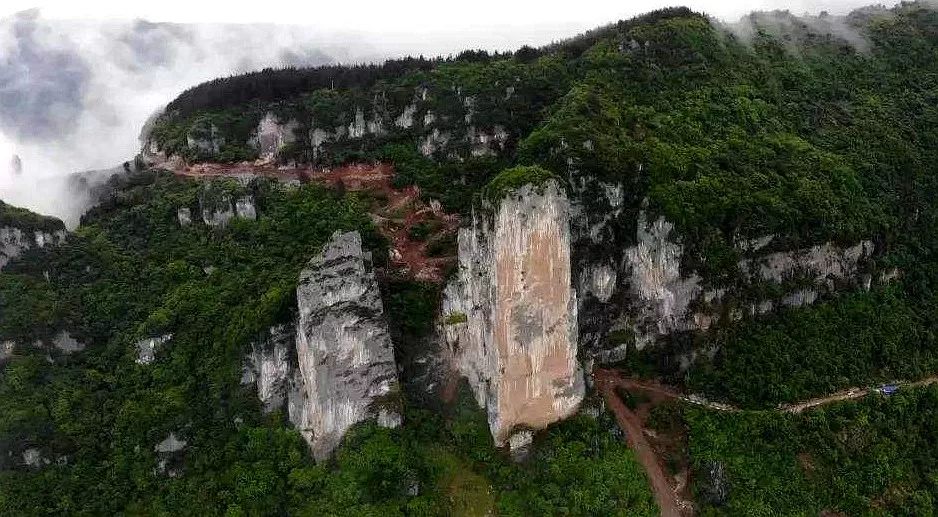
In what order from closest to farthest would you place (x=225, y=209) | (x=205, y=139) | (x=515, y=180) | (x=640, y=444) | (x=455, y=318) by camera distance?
(x=515, y=180), (x=455, y=318), (x=640, y=444), (x=225, y=209), (x=205, y=139)

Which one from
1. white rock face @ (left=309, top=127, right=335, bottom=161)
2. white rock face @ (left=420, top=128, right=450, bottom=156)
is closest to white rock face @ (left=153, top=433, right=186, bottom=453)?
white rock face @ (left=309, top=127, right=335, bottom=161)

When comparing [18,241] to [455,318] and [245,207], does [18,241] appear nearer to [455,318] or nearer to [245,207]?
[245,207]

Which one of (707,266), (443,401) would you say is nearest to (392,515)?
(443,401)

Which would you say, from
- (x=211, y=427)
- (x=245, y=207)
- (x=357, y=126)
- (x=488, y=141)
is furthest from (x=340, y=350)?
(x=357, y=126)

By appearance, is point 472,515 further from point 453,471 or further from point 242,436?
point 242,436

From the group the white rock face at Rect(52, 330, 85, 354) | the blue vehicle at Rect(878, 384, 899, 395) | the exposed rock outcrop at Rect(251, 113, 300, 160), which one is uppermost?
the exposed rock outcrop at Rect(251, 113, 300, 160)

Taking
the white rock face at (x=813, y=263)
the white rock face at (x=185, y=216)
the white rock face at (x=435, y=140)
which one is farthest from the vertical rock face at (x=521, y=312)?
the white rock face at (x=185, y=216)

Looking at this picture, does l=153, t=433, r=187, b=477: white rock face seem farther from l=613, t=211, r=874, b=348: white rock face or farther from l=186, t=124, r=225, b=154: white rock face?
l=613, t=211, r=874, b=348: white rock face
